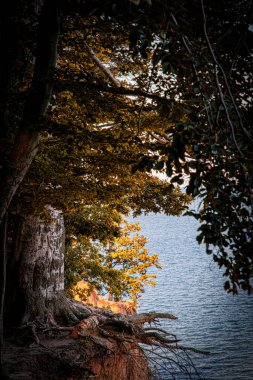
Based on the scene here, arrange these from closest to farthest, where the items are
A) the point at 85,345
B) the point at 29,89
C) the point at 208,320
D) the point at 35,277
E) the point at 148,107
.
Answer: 1. the point at 29,89
2. the point at 148,107
3. the point at 85,345
4. the point at 35,277
5. the point at 208,320

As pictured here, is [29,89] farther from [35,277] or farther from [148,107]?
[35,277]

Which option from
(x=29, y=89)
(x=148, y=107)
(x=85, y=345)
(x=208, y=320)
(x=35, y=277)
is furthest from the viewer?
(x=208, y=320)

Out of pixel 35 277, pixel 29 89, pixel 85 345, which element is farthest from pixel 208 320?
pixel 29 89

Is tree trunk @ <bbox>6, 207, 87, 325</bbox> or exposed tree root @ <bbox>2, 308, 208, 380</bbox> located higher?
tree trunk @ <bbox>6, 207, 87, 325</bbox>

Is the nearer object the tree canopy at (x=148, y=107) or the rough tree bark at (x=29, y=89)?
the tree canopy at (x=148, y=107)

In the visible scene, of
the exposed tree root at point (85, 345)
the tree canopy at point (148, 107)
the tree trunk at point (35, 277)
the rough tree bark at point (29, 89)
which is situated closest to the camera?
the tree canopy at point (148, 107)

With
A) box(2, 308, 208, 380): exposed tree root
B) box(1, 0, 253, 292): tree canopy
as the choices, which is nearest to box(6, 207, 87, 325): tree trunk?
box(2, 308, 208, 380): exposed tree root

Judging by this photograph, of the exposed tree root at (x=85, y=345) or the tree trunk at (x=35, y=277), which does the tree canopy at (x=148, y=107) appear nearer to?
the tree trunk at (x=35, y=277)

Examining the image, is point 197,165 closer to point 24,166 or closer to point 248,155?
point 248,155

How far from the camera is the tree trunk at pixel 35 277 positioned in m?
7.73

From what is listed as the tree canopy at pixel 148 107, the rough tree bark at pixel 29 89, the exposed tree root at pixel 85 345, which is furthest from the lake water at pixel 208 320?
the rough tree bark at pixel 29 89

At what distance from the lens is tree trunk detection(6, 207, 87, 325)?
305 inches

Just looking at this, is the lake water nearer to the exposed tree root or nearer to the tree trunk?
the exposed tree root

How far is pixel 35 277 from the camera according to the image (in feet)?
25.9
